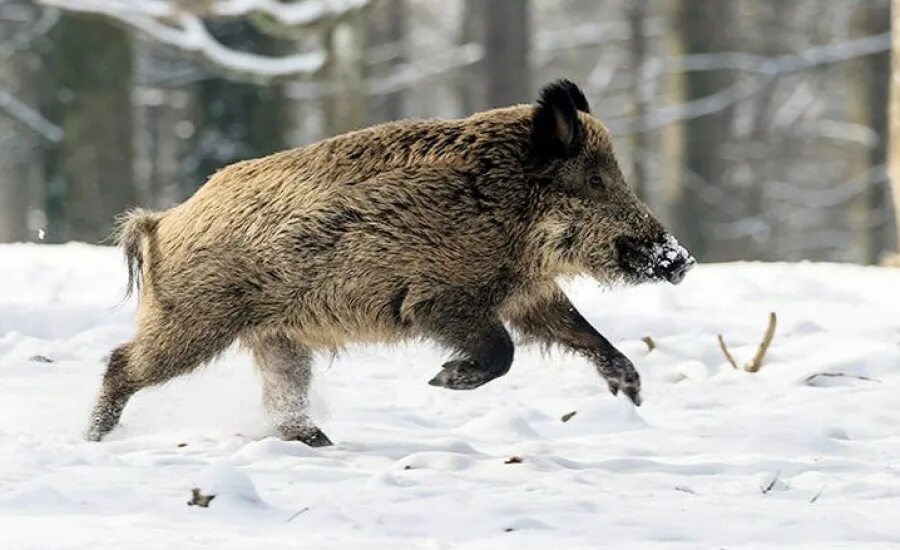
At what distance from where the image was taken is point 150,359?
5.61 meters

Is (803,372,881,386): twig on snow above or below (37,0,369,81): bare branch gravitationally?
below

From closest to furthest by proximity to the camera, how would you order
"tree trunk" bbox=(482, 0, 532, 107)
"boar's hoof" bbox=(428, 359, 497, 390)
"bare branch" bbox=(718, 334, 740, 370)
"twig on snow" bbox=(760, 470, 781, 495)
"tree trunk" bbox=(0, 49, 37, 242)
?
"twig on snow" bbox=(760, 470, 781, 495)
"boar's hoof" bbox=(428, 359, 497, 390)
"bare branch" bbox=(718, 334, 740, 370)
"tree trunk" bbox=(482, 0, 532, 107)
"tree trunk" bbox=(0, 49, 37, 242)

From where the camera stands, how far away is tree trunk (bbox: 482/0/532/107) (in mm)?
17828

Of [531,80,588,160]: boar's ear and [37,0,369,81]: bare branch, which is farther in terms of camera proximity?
[37,0,369,81]: bare branch

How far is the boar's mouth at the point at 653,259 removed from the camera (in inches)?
226

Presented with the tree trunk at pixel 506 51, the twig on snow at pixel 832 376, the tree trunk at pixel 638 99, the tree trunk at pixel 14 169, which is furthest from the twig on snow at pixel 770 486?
the tree trunk at pixel 14 169

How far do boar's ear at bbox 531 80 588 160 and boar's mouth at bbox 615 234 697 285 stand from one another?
1.44 ft

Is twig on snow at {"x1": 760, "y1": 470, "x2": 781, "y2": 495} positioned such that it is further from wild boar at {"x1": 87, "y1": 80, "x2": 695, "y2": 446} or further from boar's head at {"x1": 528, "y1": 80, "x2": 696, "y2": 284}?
boar's head at {"x1": 528, "y1": 80, "x2": 696, "y2": 284}

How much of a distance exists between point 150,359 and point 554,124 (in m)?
1.74

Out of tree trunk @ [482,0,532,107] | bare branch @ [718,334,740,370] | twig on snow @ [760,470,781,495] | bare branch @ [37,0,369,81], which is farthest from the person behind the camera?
tree trunk @ [482,0,532,107]

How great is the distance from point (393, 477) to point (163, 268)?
1.70m

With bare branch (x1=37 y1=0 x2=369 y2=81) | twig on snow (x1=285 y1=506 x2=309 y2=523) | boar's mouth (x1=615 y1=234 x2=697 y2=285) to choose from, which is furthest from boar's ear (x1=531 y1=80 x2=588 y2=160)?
bare branch (x1=37 y1=0 x2=369 y2=81)

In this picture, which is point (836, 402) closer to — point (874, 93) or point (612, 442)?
point (612, 442)

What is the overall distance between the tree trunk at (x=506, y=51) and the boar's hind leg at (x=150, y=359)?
12398mm
